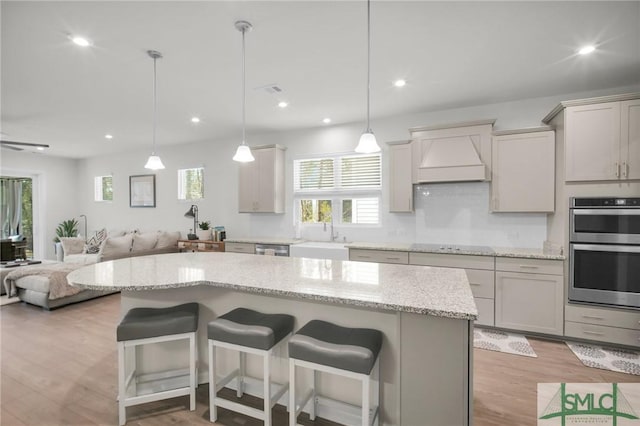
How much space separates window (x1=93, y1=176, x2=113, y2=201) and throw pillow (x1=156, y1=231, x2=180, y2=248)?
2689mm

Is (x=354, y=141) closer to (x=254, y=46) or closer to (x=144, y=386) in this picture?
(x=254, y=46)

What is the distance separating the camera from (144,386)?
2.25 m

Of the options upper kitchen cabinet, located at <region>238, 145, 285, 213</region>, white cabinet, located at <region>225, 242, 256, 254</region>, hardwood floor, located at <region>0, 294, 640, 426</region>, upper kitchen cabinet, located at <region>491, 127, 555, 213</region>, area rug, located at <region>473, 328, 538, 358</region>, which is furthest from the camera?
upper kitchen cabinet, located at <region>238, 145, 285, 213</region>

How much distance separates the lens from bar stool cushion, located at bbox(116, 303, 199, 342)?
6.24ft

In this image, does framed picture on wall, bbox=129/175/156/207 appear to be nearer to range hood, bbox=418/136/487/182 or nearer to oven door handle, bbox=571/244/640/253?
range hood, bbox=418/136/487/182

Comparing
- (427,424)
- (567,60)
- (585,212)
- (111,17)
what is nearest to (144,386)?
(427,424)

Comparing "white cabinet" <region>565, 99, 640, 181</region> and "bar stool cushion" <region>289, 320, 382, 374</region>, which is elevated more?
"white cabinet" <region>565, 99, 640, 181</region>

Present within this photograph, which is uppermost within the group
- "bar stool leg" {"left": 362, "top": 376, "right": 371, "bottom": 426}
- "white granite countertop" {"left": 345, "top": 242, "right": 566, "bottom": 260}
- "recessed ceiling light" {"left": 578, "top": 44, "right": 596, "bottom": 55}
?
"recessed ceiling light" {"left": 578, "top": 44, "right": 596, "bottom": 55}

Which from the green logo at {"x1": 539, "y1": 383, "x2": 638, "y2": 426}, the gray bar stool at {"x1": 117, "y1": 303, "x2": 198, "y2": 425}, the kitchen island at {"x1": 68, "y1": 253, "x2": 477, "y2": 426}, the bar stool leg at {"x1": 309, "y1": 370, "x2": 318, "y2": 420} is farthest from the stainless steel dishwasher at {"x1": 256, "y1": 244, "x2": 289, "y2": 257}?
the green logo at {"x1": 539, "y1": 383, "x2": 638, "y2": 426}

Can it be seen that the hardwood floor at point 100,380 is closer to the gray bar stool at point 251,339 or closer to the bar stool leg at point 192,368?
the bar stool leg at point 192,368

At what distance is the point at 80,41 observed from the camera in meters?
2.38

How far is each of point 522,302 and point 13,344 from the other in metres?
5.34

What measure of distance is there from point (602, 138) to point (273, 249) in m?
3.97

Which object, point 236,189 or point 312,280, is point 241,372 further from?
point 236,189
